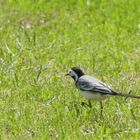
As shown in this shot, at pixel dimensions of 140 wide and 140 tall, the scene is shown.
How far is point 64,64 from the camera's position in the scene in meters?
11.8

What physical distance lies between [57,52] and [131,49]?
1.31m

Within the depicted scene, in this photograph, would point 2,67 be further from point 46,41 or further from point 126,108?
point 126,108

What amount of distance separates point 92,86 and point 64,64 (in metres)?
2.49

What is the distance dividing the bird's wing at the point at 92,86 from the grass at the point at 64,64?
1.06 ft

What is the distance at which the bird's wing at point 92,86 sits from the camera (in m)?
9.14

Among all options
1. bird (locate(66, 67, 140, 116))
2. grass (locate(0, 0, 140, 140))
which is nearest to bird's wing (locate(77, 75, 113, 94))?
bird (locate(66, 67, 140, 116))

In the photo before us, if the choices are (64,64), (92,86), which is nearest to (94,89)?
(92,86)

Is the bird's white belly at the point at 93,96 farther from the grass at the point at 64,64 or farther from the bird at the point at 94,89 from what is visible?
the grass at the point at 64,64

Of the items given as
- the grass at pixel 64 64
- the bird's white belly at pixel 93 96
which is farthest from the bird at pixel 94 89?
the grass at pixel 64 64

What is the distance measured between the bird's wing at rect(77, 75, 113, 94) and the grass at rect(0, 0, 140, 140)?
323 mm

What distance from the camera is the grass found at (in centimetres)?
898

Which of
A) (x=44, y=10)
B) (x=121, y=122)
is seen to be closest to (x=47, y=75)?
(x=121, y=122)

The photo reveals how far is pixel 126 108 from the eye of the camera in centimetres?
953

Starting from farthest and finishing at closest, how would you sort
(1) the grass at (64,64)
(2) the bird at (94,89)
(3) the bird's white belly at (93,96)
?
(3) the bird's white belly at (93,96), (2) the bird at (94,89), (1) the grass at (64,64)
